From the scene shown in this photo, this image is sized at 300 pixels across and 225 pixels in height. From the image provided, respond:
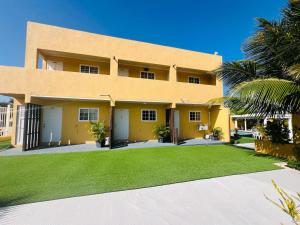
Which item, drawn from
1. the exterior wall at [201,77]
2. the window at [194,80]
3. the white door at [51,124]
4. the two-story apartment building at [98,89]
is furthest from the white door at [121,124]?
the window at [194,80]

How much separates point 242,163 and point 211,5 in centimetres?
1323

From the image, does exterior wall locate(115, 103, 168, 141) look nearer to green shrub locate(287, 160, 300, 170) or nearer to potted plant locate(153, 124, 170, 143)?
potted plant locate(153, 124, 170, 143)

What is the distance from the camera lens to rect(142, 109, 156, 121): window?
1424 cm

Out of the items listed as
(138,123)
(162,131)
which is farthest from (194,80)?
(138,123)

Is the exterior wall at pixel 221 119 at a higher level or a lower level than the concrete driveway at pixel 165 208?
higher

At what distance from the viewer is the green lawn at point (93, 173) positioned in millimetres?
4441

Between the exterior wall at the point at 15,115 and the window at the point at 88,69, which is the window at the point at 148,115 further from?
the exterior wall at the point at 15,115

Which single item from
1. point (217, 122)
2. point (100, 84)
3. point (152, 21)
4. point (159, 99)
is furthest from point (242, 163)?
point (152, 21)

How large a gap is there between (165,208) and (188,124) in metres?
12.5

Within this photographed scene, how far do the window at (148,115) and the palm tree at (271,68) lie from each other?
22.7 feet

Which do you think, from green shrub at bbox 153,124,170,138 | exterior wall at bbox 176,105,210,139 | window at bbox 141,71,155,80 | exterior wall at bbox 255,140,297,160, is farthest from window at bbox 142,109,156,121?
exterior wall at bbox 255,140,297,160

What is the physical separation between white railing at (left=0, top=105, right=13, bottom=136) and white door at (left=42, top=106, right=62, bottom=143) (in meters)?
3.60

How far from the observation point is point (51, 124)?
12000 mm

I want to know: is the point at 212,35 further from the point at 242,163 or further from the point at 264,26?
the point at 242,163
